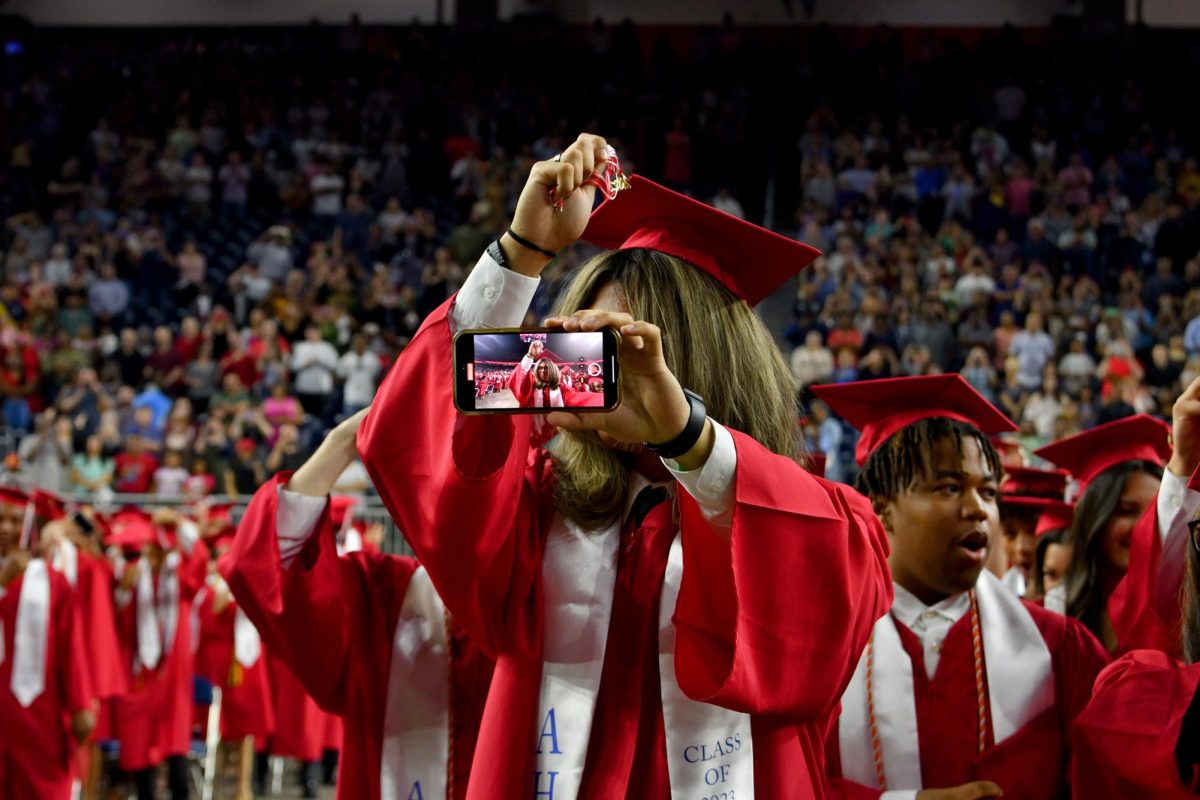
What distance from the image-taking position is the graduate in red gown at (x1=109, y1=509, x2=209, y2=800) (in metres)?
9.77

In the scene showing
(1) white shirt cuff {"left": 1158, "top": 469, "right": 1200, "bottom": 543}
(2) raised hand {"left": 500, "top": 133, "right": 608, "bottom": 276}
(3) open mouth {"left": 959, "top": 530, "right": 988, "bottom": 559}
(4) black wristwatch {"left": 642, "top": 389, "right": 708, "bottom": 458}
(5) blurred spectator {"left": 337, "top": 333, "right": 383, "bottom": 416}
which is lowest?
(3) open mouth {"left": 959, "top": 530, "right": 988, "bottom": 559}

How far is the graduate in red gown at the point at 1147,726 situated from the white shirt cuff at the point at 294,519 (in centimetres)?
154

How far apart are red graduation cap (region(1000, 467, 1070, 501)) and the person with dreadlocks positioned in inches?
70.0

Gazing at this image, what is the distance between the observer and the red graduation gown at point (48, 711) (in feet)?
22.0

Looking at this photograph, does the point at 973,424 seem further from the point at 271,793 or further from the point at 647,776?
the point at 271,793

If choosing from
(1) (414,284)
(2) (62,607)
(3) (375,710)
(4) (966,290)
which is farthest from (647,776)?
(1) (414,284)

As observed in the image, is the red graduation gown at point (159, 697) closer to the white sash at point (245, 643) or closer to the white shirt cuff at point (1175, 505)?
the white sash at point (245, 643)

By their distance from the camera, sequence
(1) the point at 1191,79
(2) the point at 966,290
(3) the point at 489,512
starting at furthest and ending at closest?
(1) the point at 1191,79
(2) the point at 966,290
(3) the point at 489,512

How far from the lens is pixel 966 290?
15992 mm

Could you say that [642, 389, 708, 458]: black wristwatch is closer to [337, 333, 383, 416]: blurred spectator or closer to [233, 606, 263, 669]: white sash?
[233, 606, 263, 669]: white sash

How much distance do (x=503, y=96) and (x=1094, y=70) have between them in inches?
358

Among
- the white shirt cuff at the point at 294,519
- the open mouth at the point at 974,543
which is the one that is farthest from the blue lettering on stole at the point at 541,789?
the open mouth at the point at 974,543

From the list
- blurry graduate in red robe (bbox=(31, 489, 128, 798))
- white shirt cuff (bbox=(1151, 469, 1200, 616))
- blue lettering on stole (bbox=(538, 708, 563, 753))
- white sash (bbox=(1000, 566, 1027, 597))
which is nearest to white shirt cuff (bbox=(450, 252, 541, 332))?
blue lettering on stole (bbox=(538, 708, 563, 753))

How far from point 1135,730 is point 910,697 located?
67 cm
